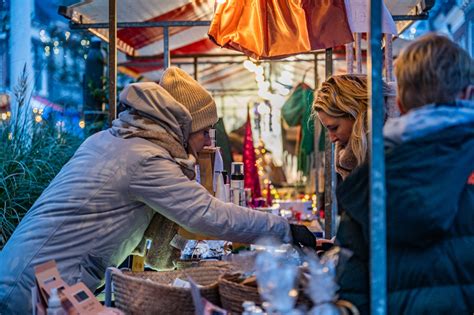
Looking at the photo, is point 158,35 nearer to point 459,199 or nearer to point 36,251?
point 36,251

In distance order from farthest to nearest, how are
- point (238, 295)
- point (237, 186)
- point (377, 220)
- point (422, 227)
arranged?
point (237, 186) → point (238, 295) → point (422, 227) → point (377, 220)

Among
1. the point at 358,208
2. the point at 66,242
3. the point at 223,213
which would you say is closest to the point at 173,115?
the point at 223,213

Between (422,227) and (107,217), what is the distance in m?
1.43

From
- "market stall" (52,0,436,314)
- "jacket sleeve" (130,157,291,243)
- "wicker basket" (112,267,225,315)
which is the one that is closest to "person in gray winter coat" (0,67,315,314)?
"jacket sleeve" (130,157,291,243)

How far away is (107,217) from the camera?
115 inches

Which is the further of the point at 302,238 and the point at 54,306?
the point at 302,238

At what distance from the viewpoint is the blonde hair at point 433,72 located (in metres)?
2.03

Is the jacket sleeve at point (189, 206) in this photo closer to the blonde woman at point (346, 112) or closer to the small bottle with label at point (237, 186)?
the blonde woman at point (346, 112)

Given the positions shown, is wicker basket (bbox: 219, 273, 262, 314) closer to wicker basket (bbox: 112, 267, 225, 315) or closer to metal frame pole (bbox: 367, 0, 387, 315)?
wicker basket (bbox: 112, 267, 225, 315)

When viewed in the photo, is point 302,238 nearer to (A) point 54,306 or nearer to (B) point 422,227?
(B) point 422,227

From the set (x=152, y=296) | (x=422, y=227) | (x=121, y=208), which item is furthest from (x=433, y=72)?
(x=121, y=208)

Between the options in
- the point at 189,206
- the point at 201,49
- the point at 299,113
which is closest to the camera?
the point at 189,206

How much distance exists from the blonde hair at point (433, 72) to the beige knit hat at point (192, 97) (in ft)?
4.40

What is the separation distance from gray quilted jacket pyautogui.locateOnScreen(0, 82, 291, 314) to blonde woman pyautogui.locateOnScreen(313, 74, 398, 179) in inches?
24.1
